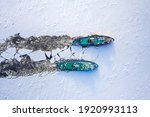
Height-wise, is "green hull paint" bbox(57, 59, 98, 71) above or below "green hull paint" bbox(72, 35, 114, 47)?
below

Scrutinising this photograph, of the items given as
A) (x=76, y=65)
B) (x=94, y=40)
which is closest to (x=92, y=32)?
(x=94, y=40)

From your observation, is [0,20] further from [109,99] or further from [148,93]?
[148,93]

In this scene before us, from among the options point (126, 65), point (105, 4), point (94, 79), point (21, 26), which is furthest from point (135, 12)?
point (21, 26)

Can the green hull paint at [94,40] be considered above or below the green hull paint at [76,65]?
above

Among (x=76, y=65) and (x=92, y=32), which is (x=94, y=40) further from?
(x=76, y=65)
